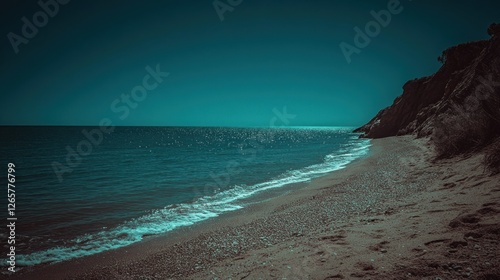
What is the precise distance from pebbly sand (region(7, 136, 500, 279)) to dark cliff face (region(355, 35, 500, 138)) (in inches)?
392

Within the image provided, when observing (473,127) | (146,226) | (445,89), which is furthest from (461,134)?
(445,89)

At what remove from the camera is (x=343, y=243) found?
17.6ft

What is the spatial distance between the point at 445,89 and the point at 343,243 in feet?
151

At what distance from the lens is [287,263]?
4.92 m

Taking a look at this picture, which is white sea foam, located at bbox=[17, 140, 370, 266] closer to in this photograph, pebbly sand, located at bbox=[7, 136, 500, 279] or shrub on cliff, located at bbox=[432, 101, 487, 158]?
pebbly sand, located at bbox=[7, 136, 500, 279]

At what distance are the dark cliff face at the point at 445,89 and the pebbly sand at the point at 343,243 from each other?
9960 millimetres

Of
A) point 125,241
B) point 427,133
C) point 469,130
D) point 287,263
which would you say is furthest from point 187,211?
point 427,133

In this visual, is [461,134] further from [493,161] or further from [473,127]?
[493,161]

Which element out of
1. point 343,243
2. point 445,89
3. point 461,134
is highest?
point 445,89

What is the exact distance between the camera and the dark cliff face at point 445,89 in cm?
1606

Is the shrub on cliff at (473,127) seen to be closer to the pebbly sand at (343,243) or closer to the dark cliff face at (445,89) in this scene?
the dark cliff face at (445,89)

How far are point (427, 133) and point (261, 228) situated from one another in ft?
115

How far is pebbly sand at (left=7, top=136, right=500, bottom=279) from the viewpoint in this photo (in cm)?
390

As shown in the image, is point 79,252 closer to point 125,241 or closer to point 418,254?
point 125,241
